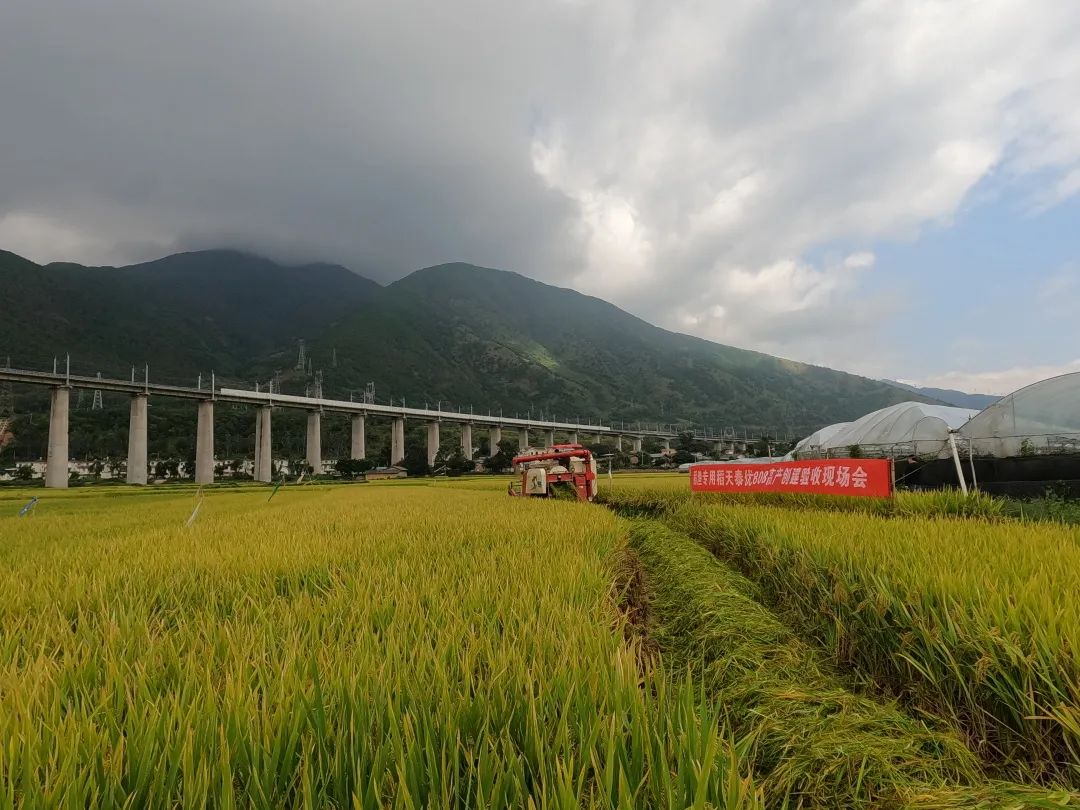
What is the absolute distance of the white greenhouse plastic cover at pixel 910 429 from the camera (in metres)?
20.4

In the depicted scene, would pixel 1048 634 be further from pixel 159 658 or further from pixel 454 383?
pixel 454 383

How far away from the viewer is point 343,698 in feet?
5.31

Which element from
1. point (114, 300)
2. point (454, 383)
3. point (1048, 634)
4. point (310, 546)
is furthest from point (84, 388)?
point (114, 300)

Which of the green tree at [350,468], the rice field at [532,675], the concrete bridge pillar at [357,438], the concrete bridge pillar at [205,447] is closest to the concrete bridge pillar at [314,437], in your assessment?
the green tree at [350,468]

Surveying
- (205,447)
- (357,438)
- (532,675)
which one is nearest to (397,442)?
(357,438)

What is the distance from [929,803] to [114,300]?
25053 cm

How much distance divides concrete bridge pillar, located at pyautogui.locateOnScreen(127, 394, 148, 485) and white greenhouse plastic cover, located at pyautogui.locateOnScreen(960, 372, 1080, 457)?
61.4 meters

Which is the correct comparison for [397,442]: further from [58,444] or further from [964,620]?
[964,620]

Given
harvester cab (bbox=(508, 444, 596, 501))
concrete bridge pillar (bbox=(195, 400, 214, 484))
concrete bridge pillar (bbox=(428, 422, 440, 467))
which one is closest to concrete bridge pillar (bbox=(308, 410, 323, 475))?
concrete bridge pillar (bbox=(195, 400, 214, 484))

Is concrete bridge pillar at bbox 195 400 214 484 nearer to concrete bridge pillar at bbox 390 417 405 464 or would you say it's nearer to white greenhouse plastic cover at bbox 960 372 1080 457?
concrete bridge pillar at bbox 390 417 405 464

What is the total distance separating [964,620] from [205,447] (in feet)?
204

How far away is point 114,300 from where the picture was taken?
18550cm

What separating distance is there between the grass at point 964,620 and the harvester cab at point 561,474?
12756mm

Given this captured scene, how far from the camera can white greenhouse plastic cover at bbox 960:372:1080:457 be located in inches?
540
